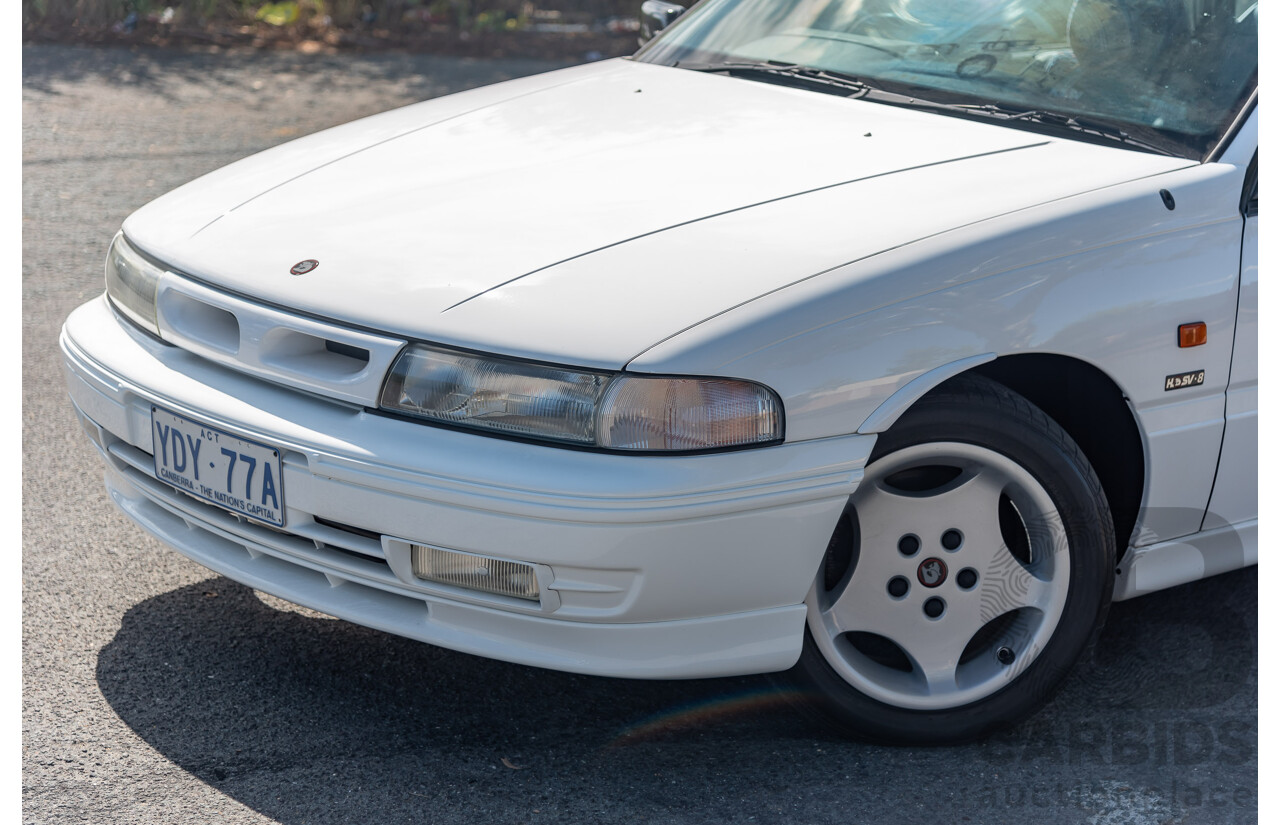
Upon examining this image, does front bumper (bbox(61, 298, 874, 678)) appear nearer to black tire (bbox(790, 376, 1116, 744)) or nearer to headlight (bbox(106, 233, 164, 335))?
black tire (bbox(790, 376, 1116, 744))

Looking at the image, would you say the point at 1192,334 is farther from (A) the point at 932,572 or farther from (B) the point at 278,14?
(B) the point at 278,14

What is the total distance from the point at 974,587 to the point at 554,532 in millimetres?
924

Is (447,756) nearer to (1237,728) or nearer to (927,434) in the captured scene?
(927,434)

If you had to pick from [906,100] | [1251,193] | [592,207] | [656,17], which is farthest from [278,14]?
[1251,193]

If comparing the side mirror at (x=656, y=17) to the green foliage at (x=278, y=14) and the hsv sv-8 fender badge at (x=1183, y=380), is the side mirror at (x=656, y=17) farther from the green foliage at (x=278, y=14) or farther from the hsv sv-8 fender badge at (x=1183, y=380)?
the green foliage at (x=278, y=14)

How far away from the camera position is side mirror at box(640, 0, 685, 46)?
14.0ft

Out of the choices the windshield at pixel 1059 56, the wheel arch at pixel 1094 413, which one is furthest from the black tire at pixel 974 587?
the windshield at pixel 1059 56

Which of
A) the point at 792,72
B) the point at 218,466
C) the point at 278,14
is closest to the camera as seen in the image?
the point at 218,466

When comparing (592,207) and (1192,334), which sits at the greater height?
(592,207)

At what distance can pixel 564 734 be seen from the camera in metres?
2.68

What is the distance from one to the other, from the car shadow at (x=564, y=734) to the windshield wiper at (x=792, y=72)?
1452mm

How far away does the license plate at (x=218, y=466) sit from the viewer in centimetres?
240

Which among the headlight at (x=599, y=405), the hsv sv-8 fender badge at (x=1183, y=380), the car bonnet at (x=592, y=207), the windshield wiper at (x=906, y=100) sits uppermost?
the windshield wiper at (x=906, y=100)

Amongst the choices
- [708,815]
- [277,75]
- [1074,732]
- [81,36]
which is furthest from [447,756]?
[81,36]
